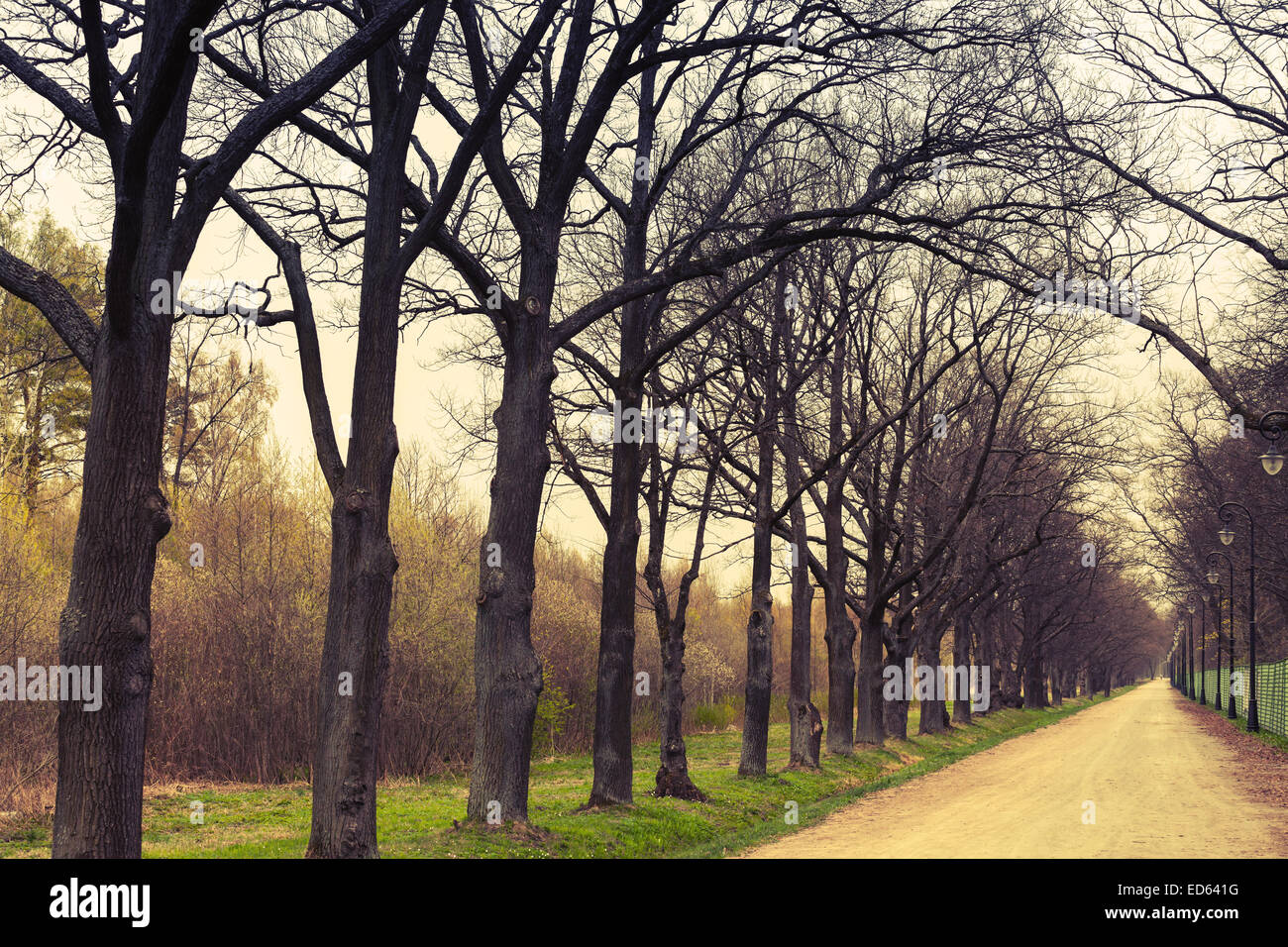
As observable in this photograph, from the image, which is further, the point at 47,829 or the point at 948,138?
the point at 47,829

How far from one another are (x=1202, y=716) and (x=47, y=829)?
57.3 metres

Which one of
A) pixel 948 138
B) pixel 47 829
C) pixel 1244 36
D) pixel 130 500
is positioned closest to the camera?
pixel 130 500

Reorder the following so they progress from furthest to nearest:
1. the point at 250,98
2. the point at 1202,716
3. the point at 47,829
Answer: the point at 1202,716, the point at 47,829, the point at 250,98

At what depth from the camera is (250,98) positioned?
44.8 ft

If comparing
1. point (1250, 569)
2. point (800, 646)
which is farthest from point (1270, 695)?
point (800, 646)

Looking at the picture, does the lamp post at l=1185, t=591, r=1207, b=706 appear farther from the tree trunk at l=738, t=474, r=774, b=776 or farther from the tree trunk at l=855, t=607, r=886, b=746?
the tree trunk at l=738, t=474, r=774, b=776

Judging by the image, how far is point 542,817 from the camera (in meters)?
15.0

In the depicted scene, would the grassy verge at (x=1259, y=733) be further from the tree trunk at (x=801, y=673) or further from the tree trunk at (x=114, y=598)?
the tree trunk at (x=114, y=598)

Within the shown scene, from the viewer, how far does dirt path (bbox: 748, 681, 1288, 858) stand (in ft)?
45.7

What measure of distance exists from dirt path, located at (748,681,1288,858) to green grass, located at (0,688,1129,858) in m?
0.99

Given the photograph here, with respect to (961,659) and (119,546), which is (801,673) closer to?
(119,546)

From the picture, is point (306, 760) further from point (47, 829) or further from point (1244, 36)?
point (1244, 36)
